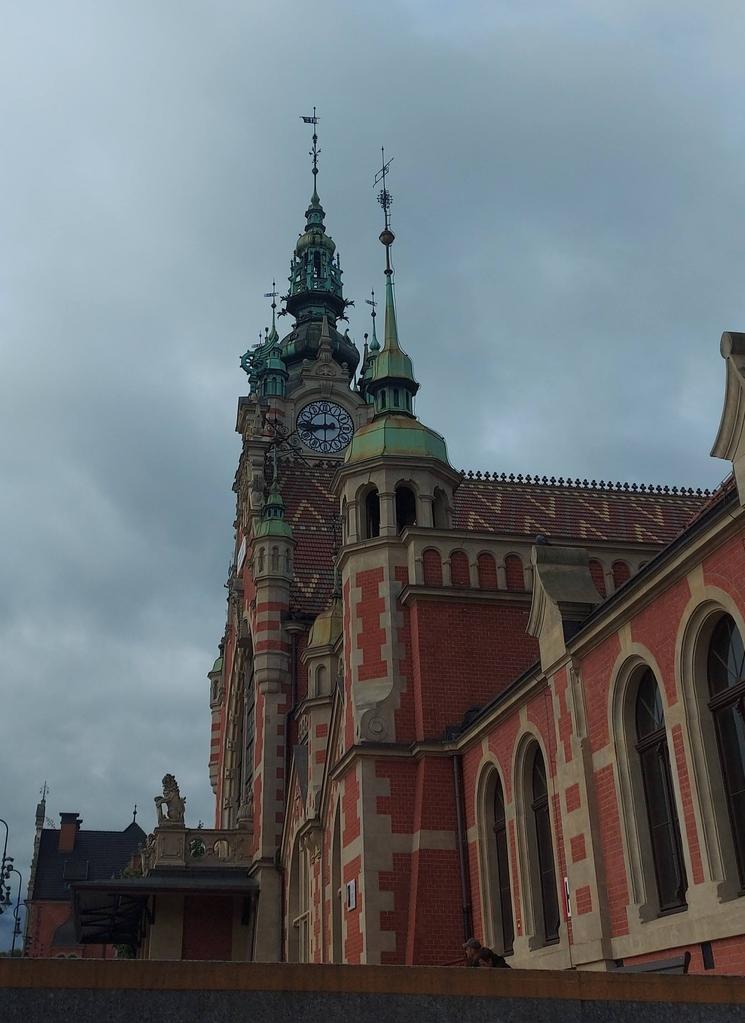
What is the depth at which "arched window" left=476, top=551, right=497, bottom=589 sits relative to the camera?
69.4 ft

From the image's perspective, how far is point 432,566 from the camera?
2119 cm

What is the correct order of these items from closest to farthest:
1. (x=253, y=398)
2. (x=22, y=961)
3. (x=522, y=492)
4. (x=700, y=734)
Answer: (x=22, y=961), (x=700, y=734), (x=522, y=492), (x=253, y=398)

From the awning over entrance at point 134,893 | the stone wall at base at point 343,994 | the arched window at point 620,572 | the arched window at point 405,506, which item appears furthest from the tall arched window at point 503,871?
the awning over entrance at point 134,893

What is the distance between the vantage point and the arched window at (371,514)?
22641mm

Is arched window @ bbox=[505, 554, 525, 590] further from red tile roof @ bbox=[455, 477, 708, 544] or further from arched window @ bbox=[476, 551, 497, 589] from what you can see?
red tile roof @ bbox=[455, 477, 708, 544]

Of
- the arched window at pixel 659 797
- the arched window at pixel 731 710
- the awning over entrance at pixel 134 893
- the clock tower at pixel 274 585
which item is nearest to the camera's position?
the arched window at pixel 731 710

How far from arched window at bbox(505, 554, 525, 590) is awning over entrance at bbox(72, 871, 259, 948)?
14.0 metres

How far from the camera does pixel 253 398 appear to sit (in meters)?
50.5

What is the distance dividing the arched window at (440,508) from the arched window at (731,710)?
1160 cm

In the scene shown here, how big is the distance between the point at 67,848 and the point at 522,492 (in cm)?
5628

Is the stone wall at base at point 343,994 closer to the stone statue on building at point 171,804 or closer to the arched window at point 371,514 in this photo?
the arched window at point 371,514

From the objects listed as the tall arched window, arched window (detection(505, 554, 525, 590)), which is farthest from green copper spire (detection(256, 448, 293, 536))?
the tall arched window

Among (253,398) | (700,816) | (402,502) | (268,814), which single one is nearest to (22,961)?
(700,816)

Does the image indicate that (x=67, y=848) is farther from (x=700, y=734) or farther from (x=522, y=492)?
(x=700, y=734)
